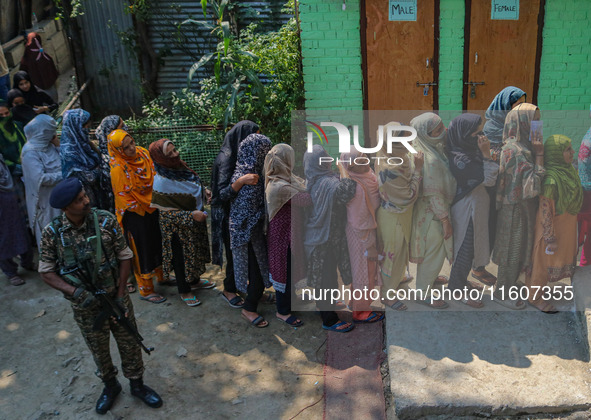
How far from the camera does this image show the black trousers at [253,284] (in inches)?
163

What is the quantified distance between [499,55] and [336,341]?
4.43 metres

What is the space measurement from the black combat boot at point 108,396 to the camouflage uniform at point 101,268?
60 millimetres

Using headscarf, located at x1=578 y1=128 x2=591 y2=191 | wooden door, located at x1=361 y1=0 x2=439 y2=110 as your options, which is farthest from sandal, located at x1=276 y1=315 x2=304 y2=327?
wooden door, located at x1=361 y1=0 x2=439 y2=110

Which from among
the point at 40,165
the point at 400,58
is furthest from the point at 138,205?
the point at 400,58

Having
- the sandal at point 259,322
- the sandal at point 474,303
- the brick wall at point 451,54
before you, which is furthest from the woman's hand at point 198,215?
the brick wall at point 451,54

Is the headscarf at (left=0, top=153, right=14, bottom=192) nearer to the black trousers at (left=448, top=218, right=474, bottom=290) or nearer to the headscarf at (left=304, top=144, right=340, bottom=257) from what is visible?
the headscarf at (left=304, top=144, right=340, bottom=257)

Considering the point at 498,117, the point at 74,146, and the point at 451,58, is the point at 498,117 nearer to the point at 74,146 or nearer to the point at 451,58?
the point at 451,58

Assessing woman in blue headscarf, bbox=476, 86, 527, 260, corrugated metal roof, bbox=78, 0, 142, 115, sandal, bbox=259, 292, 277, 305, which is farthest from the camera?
corrugated metal roof, bbox=78, 0, 142, 115

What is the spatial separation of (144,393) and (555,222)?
3.19 m

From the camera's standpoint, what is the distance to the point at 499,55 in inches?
253

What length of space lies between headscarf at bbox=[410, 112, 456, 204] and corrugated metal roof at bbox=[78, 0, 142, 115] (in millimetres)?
6308

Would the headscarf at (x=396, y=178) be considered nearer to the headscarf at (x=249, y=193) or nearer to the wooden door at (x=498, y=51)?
the headscarf at (x=249, y=193)

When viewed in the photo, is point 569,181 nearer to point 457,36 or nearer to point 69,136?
point 457,36

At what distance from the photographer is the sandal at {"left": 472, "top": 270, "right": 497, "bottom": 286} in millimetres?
4289
